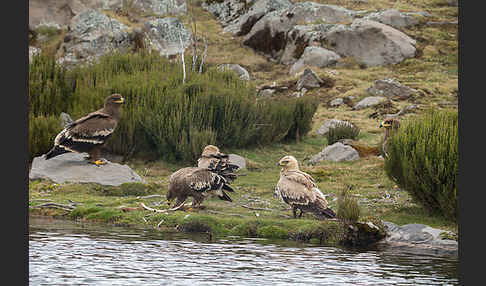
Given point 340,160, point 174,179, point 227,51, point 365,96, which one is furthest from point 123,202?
point 227,51

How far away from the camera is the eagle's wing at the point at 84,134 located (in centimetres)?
1529

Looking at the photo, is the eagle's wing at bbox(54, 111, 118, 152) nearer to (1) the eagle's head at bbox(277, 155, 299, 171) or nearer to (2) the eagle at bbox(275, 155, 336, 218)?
(1) the eagle's head at bbox(277, 155, 299, 171)

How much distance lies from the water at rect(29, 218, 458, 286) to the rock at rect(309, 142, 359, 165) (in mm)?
8226

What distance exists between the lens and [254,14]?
4472cm

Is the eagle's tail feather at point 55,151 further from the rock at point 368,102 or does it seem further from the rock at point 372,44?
the rock at point 372,44

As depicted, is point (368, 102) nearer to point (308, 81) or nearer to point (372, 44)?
point (308, 81)

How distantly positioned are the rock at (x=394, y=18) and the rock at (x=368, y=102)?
41.0 feet

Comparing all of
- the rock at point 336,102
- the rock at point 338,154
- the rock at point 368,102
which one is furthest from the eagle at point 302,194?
the rock at point 336,102

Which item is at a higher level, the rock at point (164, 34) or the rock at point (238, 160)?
the rock at point (164, 34)

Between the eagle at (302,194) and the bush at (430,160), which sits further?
the bush at (430,160)

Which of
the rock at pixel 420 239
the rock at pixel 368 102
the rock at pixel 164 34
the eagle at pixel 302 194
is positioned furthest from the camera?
the rock at pixel 164 34

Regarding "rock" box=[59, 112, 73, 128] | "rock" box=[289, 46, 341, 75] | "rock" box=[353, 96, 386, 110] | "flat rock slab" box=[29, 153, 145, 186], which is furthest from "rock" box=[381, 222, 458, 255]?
"rock" box=[289, 46, 341, 75]

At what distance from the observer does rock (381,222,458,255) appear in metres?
10.1

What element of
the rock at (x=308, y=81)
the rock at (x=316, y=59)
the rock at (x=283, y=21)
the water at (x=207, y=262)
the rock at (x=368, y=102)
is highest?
the rock at (x=283, y=21)
